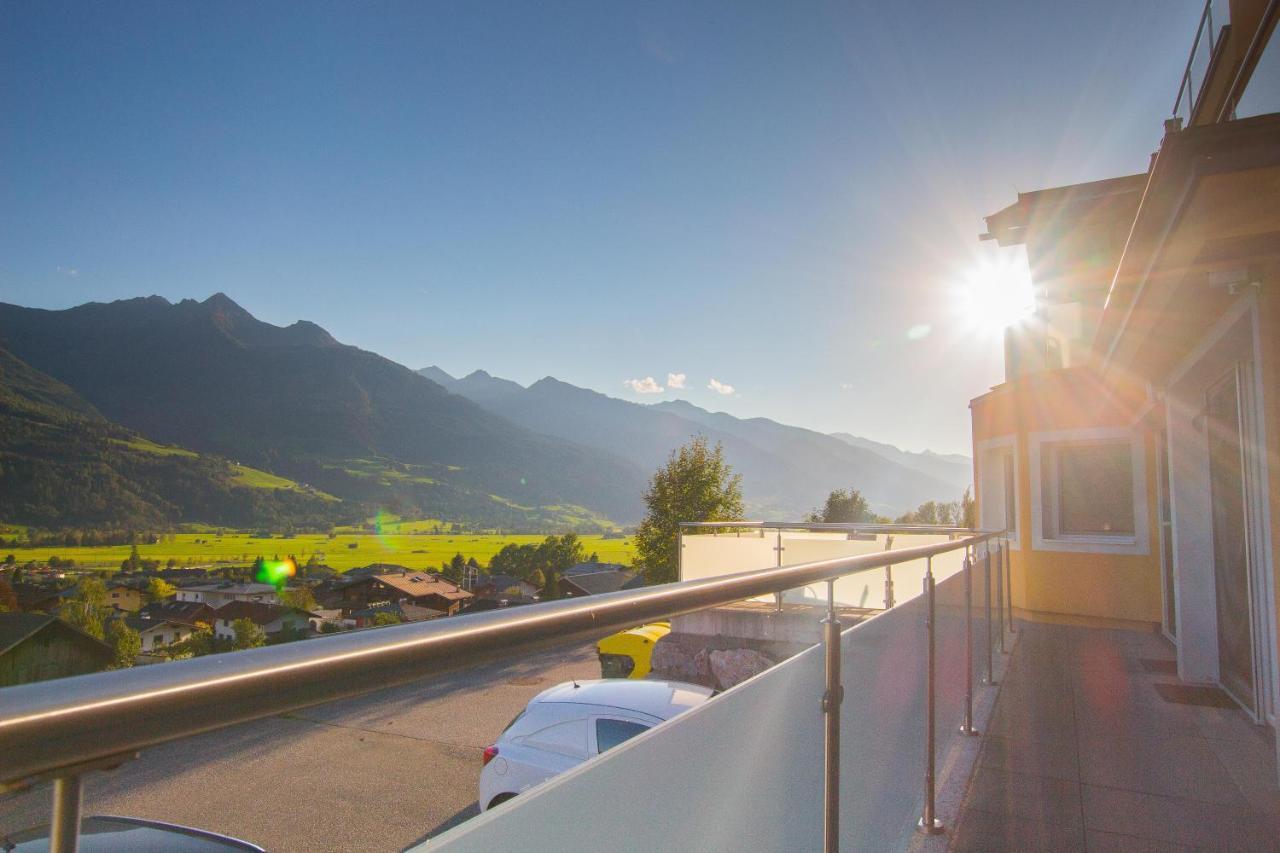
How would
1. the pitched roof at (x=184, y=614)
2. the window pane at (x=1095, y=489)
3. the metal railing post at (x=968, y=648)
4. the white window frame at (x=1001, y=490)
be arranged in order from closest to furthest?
1. the metal railing post at (x=968, y=648)
2. the pitched roof at (x=184, y=614)
3. the window pane at (x=1095, y=489)
4. the white window frame at (x=1001, y=490)

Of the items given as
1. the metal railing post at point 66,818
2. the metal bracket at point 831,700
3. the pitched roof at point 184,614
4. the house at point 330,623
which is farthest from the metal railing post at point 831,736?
the pitched roof at point 184,614

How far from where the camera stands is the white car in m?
1.24

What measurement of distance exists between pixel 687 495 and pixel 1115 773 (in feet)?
130

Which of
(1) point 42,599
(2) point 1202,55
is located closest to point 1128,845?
(2) point 1202,55

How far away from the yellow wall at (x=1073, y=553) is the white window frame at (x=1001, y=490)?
0.27 feet

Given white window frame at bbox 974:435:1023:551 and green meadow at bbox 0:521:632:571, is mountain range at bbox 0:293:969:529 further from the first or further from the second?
white window frame at bbox 974:435:1023:551

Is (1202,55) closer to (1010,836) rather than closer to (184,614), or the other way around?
(1010,836)

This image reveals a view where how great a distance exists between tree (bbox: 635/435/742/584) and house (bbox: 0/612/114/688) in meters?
40.8

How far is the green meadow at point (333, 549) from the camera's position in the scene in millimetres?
33938

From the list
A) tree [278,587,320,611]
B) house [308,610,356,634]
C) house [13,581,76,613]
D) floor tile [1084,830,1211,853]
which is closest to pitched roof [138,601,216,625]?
tree [278,587,320,611]

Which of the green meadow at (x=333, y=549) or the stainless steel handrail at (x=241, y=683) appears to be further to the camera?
the green meadow at (x=333, y=549)

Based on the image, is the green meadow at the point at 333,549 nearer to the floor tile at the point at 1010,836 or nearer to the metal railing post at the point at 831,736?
the floor tile at the point at 1010,836

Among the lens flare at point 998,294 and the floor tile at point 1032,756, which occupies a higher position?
the lens flare at point 998,294

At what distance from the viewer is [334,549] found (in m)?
62.5
